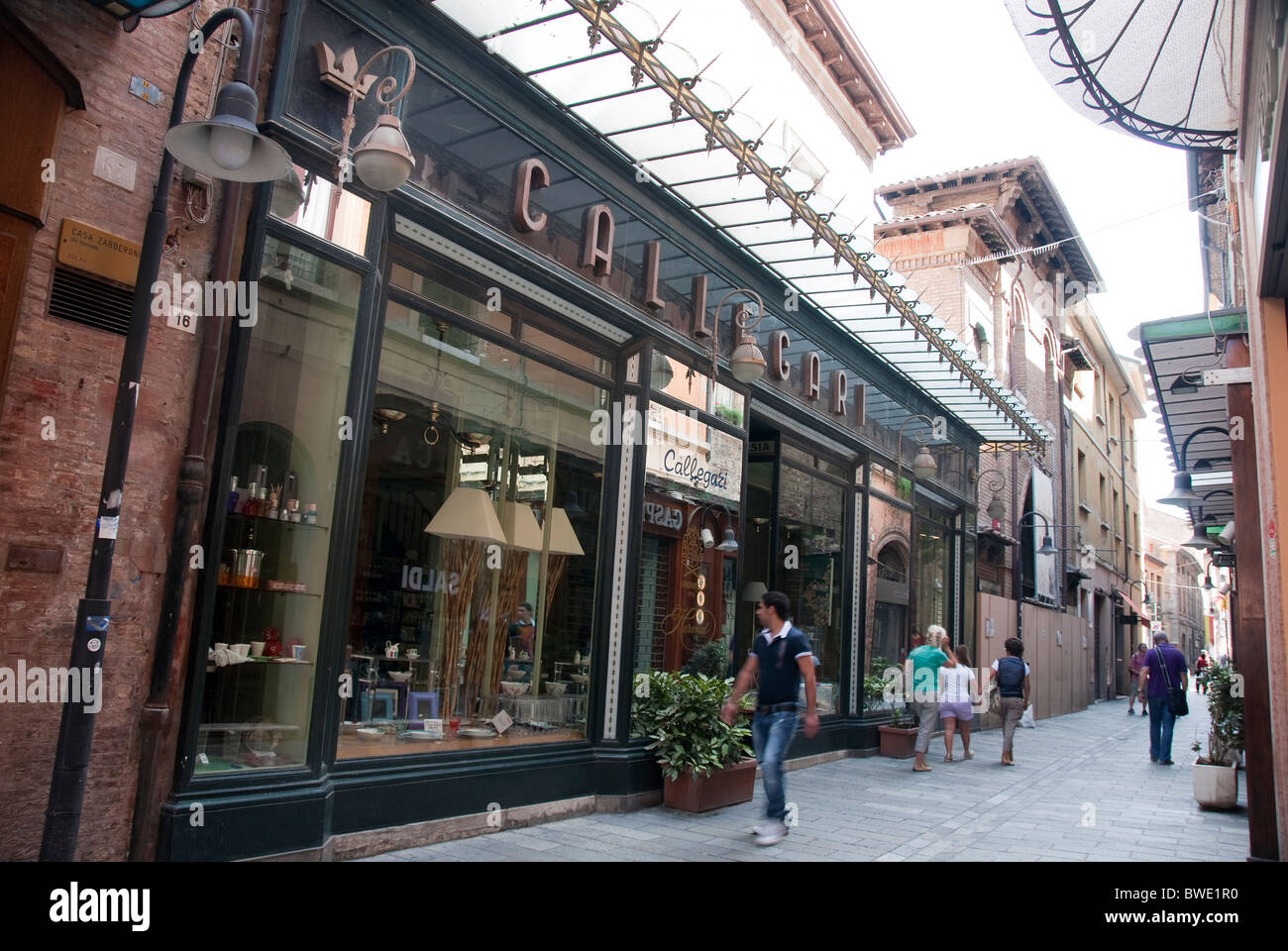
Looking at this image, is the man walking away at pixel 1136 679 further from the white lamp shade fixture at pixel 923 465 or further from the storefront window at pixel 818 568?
the storefront window at pixel 818 568

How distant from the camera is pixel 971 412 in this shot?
1692 centimetres

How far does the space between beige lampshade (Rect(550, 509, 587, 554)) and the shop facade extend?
2 centimetres

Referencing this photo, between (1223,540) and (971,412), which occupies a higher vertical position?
(971,412)

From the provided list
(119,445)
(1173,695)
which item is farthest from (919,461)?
(119,445)

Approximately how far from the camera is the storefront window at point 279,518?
5516mm

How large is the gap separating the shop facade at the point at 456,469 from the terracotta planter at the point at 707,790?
265mm

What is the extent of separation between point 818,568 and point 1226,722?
528 cm

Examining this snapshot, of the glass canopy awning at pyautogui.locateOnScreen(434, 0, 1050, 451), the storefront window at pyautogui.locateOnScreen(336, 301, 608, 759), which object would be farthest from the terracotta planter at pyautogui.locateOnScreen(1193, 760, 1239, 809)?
the storefront window at pyautogui.locateOnScreen(336, 301, 608, 759)

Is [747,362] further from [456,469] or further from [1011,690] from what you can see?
[1011,690]

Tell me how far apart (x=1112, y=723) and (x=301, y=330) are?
69.9 ft

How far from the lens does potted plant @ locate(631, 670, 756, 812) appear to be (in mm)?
8266

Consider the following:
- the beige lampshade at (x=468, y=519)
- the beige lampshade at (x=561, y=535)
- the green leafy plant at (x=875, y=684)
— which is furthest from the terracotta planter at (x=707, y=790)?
the green leafy plant at (x=875, y=684)
